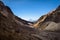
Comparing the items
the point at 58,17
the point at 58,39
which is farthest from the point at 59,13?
the point at 58,39

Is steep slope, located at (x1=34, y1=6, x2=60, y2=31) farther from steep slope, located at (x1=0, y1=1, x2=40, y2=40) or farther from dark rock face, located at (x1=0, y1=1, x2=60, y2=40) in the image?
steep slope, located at (x1=0, y1=1, x2=40, y2=40)

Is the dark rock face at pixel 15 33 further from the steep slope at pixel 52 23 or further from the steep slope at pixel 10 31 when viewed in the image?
the steep slope at pixel 52 23

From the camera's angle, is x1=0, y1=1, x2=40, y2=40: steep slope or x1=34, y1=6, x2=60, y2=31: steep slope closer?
x1=0, y1=1, x2=40, y2=40: steep slope

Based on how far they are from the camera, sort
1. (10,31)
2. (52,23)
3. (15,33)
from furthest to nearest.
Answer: (52,23) < (15,33) < (10,31)

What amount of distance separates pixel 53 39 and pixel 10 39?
9.39 m

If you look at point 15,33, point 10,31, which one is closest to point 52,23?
point 15,33

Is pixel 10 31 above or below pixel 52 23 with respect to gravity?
below

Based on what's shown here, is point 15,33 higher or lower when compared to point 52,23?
lower

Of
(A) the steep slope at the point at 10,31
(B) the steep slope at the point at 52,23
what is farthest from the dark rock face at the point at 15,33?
(B) the steep slope at the point at 52,23

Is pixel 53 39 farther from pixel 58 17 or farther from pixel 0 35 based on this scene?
pixel 58 17

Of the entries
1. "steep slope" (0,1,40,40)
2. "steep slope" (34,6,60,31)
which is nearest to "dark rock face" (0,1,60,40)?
"steep slope" (0,1,40,40)

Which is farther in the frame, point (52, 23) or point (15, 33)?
point (52, 23)

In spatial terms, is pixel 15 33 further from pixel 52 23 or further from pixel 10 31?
pixel 52 23

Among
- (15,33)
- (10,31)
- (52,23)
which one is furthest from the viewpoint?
(52,23)
